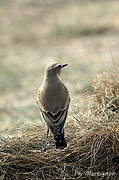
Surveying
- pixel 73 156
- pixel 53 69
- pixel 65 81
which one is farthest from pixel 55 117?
A: pixel 65 81

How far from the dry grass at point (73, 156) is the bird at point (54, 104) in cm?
18

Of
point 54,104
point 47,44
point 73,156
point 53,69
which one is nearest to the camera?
point 73,156

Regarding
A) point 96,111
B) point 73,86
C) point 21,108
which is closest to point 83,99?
point 96,111

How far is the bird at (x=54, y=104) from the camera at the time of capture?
21.3 feet

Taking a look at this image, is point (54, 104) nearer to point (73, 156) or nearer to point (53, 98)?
point (53, 98)

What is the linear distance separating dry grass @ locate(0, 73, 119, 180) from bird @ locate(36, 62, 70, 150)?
18 cm

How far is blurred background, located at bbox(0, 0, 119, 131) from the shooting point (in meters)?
13.0

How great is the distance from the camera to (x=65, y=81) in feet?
44.7

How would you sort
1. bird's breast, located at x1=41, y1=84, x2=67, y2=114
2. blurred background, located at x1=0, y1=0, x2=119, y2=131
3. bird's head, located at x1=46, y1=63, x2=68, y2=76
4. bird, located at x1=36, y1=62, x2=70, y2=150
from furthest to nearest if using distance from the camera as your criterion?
blurred background, located at x1=0, y1=0, x2=119, y2=131
bird's head, located at x1=46, y1=63, x2=68, y2=76
bird's breast, located at x1=41, y1=84, x2=67, y2=114
bird, located at x1=36, y1=62, x2=70, y2=150

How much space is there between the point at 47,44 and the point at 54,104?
1220 centimetres

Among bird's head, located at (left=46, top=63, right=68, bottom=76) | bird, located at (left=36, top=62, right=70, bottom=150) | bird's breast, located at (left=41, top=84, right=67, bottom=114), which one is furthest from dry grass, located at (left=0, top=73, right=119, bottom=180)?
bird's head, located at (left=46, top=63, right=68, bottom=76)

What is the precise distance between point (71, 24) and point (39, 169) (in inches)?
559

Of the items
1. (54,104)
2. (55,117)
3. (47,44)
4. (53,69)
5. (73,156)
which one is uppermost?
(47,44)

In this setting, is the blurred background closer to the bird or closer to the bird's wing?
the bird
